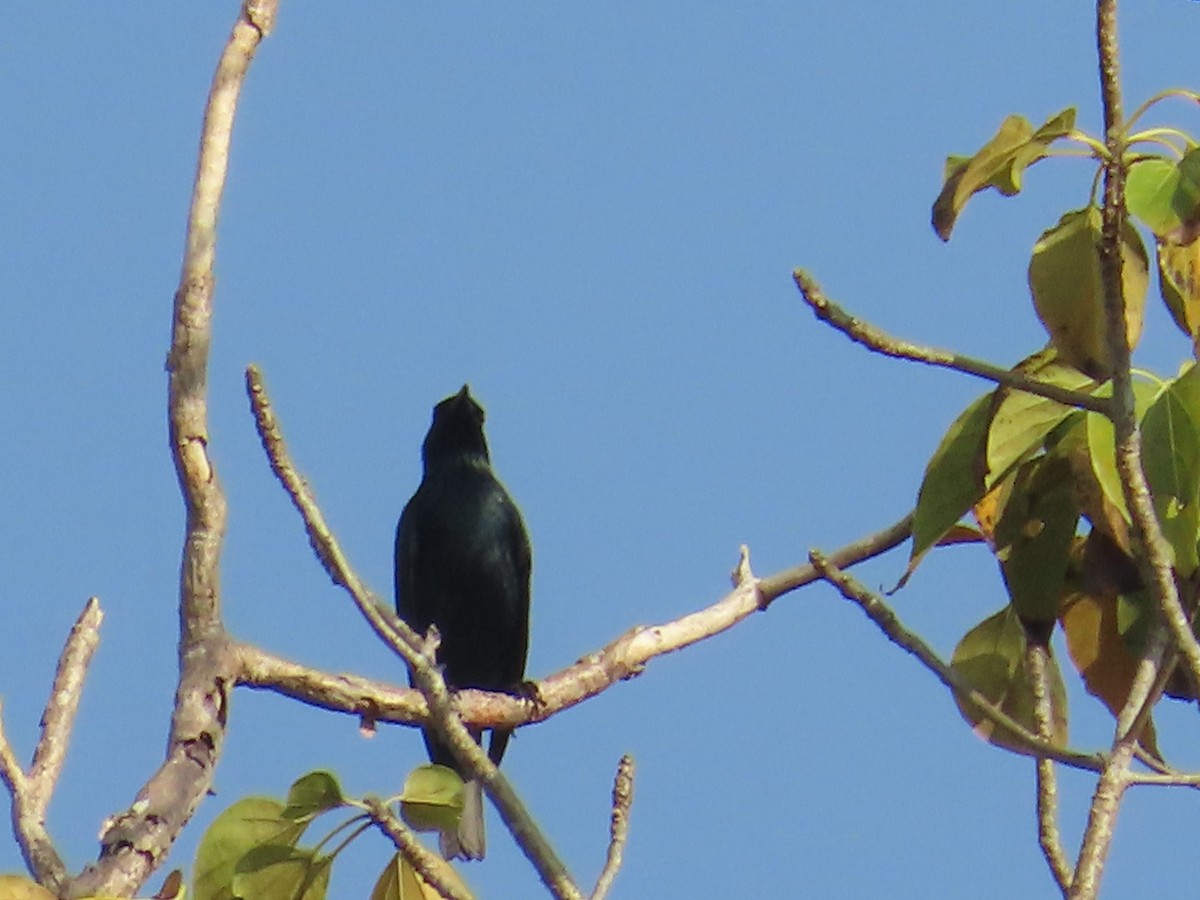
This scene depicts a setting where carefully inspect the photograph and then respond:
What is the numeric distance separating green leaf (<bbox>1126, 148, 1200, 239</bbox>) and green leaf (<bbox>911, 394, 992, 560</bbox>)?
49 cm

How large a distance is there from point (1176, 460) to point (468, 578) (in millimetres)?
4846

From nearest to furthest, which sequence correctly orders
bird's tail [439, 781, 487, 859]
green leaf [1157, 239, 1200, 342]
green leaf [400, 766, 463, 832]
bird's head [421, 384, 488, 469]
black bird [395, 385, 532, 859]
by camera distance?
green leaf [400, 766, 463, 832] < green leaf [1157, 239, 1200, 342] < bird's tail [439, 781, 487, 859] < black bird [395, 385, 532, 859] < bird's head [421, 384, 488, 469]

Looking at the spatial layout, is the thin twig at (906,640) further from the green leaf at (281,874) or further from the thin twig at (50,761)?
the thin twig at (50,761)

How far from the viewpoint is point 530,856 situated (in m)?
2.59

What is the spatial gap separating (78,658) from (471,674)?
4444 millimetres

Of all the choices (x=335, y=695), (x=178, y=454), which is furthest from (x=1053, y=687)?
(x=178, y=454)

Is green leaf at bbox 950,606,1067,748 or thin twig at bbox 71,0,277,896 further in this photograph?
green leaf at bbox 950,606,1067,748

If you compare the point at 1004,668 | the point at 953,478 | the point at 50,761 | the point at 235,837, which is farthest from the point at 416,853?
the point at 1004,668

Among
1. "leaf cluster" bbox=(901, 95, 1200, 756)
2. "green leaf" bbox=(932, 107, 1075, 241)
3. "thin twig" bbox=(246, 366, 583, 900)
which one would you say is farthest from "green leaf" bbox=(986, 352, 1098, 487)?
"thin twig" bbox=(246, 366, 583, 900)

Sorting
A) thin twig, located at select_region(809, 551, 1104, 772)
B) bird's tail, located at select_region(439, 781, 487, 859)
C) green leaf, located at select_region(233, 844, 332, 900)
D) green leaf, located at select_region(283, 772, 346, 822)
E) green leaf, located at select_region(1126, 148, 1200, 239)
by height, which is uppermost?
bird's tail, located at select_region(439, 781, 487, 859)

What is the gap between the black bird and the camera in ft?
24.1

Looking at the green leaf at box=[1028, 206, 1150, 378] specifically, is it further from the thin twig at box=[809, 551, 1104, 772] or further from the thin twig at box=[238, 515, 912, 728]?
the thin twig at box=[238, 515, 912, 728]

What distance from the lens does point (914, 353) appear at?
8.59ft

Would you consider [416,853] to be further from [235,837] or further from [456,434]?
[456,434]
